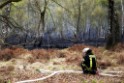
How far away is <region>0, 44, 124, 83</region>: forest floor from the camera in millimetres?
11836

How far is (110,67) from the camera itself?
14.9 metres

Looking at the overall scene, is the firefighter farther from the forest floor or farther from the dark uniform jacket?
the forest floor

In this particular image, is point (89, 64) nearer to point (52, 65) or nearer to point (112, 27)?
point (52, 65)

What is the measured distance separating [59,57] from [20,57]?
2063mm

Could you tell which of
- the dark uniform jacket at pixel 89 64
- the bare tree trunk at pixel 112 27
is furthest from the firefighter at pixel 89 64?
the bare tree trunk at pixel 112 27

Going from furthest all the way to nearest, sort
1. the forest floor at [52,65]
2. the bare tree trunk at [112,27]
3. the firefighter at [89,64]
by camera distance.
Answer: the bare tree trunk at [112,27] < the firefighter at [89,64] < the forest floor at [52,65]

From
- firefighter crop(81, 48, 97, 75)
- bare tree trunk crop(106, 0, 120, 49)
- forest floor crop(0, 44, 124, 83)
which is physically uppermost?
bare tree trunk crop(106, 0, 120, 49)

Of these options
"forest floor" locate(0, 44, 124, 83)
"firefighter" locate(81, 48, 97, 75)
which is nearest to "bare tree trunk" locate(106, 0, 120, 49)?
"forest floor" locate(0, 44, 124, 83)

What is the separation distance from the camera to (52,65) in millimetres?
15547

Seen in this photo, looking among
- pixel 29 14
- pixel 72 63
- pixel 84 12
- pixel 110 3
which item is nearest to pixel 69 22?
pixel 84 12

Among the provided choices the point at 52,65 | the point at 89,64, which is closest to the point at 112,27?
the point at 52,65

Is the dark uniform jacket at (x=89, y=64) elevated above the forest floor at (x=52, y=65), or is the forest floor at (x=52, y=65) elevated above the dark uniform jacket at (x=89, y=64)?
the dark uniform jacket at (x=89, y=64)

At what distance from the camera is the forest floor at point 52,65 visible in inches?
466

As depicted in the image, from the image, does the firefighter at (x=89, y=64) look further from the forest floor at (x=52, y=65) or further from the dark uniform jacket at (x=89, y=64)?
Answer: the forest floor at (x=52, y=65)
